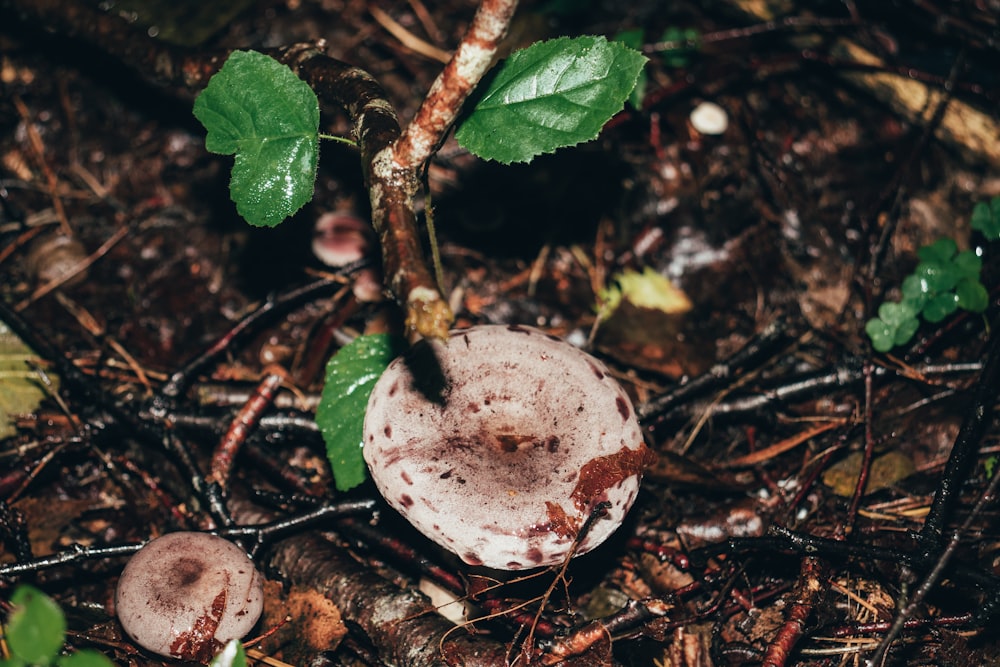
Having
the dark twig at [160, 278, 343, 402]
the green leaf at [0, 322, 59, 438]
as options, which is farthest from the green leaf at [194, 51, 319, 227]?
the green leaf at [0, 322, 59, 438]

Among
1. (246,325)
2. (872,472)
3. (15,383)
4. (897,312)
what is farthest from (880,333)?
(15,383)

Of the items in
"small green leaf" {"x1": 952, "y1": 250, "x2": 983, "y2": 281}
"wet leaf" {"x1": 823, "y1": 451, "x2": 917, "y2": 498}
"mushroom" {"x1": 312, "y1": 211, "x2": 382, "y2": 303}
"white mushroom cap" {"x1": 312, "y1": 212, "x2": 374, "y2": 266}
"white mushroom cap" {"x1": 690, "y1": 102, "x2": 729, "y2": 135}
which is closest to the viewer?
"wet leaf" {"x1": 823, "y1": 451, "x2": 917, "y2": 498}

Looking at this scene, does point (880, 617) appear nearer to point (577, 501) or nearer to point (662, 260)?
point (577, 501)

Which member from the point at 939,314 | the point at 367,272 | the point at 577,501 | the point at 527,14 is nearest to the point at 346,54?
the point at 527,14

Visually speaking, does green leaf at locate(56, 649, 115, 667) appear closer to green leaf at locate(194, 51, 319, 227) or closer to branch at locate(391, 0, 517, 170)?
green leaf at locate(194, 51, 319, 227)

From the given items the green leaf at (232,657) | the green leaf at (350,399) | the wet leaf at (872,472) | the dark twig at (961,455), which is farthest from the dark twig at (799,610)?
the green leaf at (232,657)

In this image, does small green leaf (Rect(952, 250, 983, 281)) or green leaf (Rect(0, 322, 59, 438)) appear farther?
small green leaf (Rect(952, 250, 983, 281))
